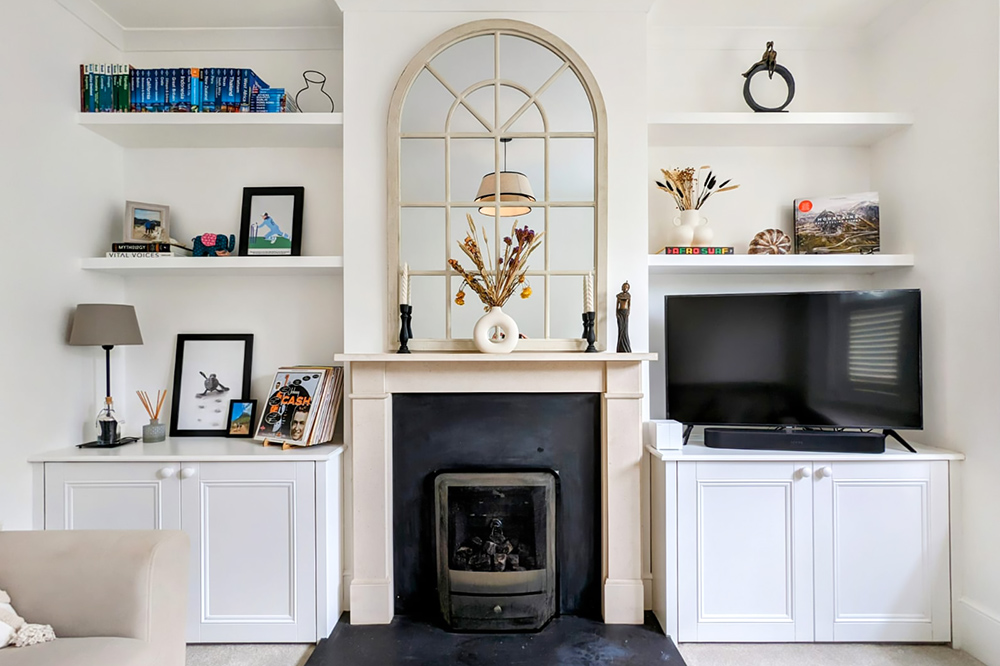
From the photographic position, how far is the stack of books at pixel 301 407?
2506 mm

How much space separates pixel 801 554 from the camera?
2.33 m

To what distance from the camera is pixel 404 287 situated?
2.48 meters

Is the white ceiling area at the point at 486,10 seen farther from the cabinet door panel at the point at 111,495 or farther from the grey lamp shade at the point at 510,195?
the cabinet door panel at the point at 111,495

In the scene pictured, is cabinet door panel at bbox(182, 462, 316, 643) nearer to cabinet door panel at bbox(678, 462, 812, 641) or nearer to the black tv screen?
cabinet door panel at bbox(678, 462, 812, 641)

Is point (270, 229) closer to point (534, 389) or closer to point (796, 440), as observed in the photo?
point (534, 389)

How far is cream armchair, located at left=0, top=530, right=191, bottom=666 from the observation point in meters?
1.59

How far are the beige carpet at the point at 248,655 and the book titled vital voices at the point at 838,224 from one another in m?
2.75

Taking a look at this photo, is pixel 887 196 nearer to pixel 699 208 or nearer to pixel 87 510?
pixel 699 208

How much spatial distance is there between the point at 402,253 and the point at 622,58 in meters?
1.28

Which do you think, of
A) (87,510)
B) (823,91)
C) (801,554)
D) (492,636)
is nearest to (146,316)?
(87,510)

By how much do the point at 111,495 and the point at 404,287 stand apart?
1.41 meters

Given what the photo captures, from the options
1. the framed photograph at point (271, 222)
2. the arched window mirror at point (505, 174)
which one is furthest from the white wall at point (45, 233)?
the arched window mirror at point (505, 174)

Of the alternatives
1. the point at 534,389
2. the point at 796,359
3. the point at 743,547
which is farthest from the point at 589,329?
the point at 743,547

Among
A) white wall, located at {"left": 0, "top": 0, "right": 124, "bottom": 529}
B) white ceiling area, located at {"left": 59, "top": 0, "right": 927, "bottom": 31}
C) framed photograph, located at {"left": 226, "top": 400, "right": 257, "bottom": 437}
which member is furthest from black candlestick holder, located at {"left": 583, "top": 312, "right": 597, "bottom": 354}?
white wall, located at {"left": 0, "top": 0, "right": 124, "bottom": 529}
